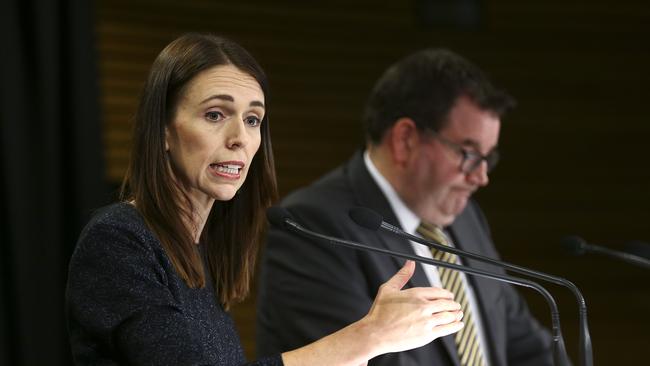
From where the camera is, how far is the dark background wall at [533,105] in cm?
563

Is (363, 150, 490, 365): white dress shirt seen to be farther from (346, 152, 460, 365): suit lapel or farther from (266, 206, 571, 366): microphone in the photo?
(266, 206, 571, 366): microphone

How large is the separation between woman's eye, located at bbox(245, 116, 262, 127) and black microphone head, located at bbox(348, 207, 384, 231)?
0.27 m

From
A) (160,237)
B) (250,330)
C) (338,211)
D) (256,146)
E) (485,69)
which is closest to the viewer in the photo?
(160,237)

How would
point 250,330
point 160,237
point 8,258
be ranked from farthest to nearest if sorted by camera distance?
point 250,330, point 8,258, point 160,237

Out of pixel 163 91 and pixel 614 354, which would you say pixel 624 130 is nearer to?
pixel 614 354

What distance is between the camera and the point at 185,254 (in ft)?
5.83

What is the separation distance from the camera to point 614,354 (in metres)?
5.84

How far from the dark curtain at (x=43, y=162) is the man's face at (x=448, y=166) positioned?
128 centimetres

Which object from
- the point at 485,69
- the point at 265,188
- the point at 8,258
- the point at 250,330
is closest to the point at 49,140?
the point at 8,258

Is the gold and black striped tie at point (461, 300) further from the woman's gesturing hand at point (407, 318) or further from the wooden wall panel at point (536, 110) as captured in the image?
the wooden wall panel at point (536, 110)

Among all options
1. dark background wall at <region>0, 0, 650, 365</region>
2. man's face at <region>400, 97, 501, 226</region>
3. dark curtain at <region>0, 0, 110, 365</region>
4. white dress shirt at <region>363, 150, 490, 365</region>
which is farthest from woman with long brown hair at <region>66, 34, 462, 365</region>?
dark background wall at <region>0, 0, 650, 365</region>

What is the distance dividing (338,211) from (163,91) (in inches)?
45.6

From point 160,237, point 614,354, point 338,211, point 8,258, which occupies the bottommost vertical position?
point 614,354

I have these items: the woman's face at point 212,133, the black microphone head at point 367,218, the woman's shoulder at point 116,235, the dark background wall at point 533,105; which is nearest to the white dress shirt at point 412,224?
the black microphone head at point 367,218
